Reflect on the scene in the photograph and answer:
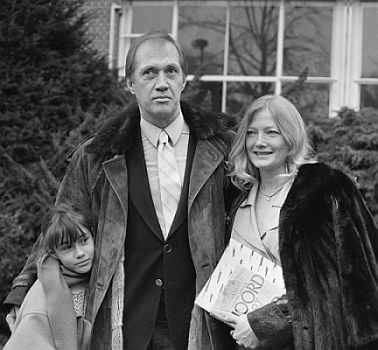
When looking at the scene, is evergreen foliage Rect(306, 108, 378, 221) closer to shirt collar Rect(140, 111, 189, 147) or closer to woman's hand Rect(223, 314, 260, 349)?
shirt collar Rect(140, 111, 189, 147)

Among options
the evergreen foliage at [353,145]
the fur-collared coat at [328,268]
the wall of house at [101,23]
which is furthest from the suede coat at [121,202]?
the wall of house at [101,23]

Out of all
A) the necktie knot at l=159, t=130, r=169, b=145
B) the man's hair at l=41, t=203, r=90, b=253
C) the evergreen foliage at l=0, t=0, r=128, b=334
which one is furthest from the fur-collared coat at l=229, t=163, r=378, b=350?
the evergreen foliage at l=0, t=0, r=128, b=334

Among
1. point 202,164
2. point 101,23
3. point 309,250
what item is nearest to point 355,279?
point 309,250

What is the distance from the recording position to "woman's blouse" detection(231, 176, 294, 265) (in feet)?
10.8

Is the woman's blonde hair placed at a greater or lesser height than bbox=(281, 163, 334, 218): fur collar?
greater

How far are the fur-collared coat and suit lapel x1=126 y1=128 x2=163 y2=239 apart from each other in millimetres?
610

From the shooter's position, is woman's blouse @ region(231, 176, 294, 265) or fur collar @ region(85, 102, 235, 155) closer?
woman's blouse @ region(231, 176, 294, 265)

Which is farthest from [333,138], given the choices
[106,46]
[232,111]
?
[106,46]

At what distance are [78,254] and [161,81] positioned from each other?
0.89m

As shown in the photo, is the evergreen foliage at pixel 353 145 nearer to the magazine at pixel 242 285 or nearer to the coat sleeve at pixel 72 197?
the coat sleeve at pixel 72 197

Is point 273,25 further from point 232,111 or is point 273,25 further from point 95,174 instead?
point 95,174

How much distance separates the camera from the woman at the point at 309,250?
3203 millimetres

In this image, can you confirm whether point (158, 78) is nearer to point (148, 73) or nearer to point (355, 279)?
point (148, 73)

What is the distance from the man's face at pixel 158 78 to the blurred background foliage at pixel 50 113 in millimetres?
3193
